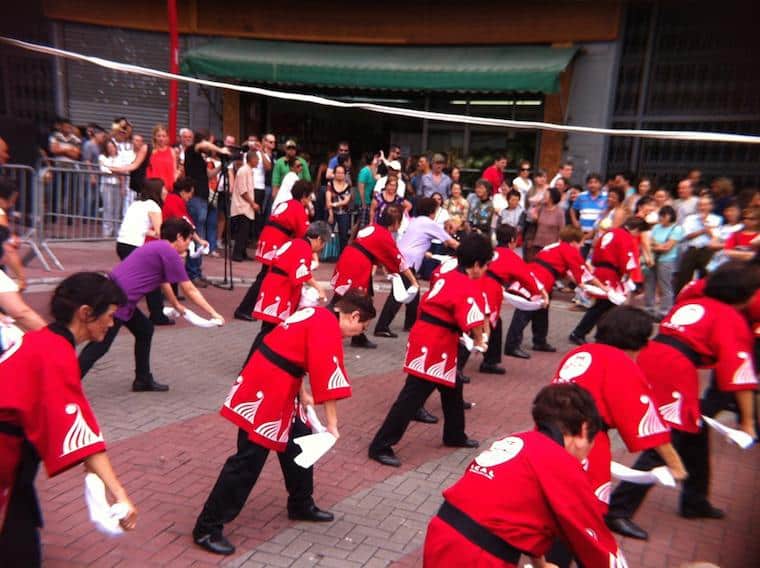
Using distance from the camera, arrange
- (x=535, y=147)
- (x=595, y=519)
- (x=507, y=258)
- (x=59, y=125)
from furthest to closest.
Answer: (x=535, y=147) < (x=59, y=125) < (x=507, y=258) < (x=595, y=519)

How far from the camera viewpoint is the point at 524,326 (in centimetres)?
770

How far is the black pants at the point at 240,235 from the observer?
37.5 ft

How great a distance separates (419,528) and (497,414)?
2.17 meters

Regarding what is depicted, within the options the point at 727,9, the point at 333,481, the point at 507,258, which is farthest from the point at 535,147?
the point at 333,481

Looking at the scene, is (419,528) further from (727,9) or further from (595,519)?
(727,9)

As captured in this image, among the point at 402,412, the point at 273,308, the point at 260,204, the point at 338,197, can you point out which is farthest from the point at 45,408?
the point at 260,204

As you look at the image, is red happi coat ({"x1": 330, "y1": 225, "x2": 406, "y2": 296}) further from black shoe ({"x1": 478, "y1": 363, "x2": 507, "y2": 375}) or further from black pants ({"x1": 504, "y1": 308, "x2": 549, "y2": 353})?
black pants ({"x1": 504, "y1": 308, "x2": 549, "y2": 353})

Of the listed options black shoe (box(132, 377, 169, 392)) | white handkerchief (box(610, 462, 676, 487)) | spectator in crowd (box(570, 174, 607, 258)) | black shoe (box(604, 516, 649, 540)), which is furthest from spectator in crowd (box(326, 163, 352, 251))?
white handkerchief (box(610, 462, 676, 487))

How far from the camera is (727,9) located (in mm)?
10984

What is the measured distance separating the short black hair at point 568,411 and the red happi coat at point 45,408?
1.62 metres

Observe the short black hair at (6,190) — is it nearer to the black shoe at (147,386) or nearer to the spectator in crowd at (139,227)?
the spectator in crowd at (139,227)

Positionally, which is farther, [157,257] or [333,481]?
[157,257]

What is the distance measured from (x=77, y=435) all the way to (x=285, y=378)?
122 cm

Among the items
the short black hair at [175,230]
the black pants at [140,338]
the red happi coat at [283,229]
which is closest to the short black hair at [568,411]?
the short black hair at [175,230]
